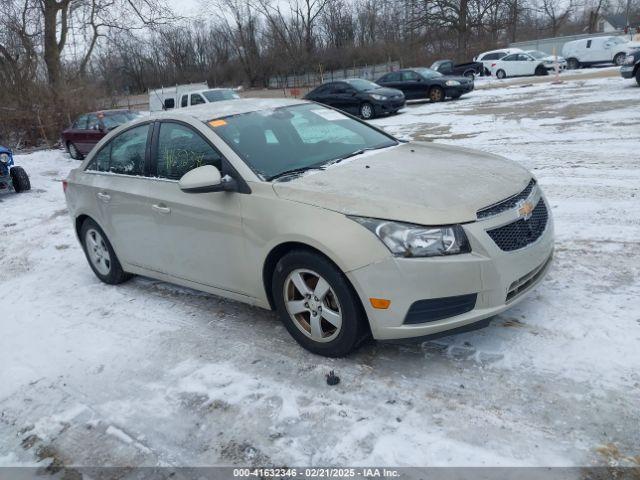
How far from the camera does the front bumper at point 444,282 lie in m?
3.04

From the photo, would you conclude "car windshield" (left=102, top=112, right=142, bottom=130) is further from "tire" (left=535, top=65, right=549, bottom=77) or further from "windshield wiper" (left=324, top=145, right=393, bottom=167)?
"tire" (left=535, top=65, right=549, bottom=77)

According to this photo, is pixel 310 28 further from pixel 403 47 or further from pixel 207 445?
pixel 207 445

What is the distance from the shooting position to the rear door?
4.64 meters

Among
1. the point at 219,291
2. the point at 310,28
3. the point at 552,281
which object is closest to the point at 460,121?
the point at 552,281

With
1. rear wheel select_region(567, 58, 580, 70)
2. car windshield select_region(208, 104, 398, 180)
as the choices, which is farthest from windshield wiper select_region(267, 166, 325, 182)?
rear wheel select_region(567, 58, 580, 70)

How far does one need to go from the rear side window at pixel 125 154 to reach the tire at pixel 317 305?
192 centimetres

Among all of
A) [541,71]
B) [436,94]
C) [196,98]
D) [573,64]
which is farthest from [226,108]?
[573,64]

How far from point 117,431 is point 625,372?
2963 millimetres

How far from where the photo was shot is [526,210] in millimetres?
3402

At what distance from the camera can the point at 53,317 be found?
487cm

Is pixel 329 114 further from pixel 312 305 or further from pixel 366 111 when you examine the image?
pixel 366 111

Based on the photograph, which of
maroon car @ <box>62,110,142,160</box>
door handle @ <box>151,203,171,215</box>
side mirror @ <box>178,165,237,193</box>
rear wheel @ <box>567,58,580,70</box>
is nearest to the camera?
side mirror @ <box>178,165,237,193</box>

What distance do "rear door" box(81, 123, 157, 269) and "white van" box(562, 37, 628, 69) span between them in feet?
100

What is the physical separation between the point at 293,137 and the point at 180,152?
A: 926 millimetres
